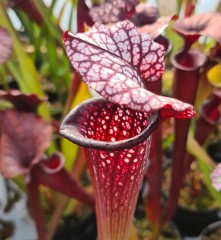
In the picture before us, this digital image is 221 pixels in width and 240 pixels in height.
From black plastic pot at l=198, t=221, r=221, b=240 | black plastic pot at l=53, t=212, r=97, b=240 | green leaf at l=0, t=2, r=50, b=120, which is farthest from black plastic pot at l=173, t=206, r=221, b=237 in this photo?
green leaf at l=0, t=2, r=50, b=120

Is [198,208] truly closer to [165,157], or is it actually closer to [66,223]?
[165,157]

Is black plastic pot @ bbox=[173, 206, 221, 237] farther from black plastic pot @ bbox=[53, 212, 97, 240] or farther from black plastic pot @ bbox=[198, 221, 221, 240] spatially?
black plastic pot @ bbox=[53, 212, 97, 240]

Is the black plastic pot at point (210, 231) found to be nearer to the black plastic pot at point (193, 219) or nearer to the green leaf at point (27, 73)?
the black plastic pot at point (193, 219)

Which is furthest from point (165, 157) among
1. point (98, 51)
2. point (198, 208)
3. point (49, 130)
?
point (98, 51)

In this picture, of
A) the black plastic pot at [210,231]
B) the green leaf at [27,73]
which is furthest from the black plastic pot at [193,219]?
the green leaf at [27,73]

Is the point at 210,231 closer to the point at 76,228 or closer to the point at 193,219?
the point at 193,219

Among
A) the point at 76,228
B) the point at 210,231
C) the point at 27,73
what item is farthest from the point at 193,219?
the point at 27,73
